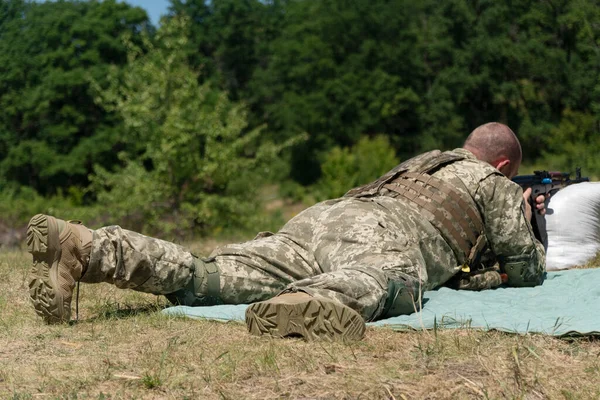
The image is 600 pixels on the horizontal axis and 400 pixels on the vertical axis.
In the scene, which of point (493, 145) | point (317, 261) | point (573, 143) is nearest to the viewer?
point (317, 261)

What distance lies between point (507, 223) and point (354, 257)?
4.32ft

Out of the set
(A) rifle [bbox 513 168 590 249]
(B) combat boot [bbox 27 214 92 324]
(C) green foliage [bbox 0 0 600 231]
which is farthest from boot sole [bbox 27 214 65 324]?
(C) green foliage [bbox 0 0 600 231]

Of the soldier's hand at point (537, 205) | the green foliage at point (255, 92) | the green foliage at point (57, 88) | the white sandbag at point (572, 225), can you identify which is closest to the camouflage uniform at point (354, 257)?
the soldier's hand at point (537, 205)

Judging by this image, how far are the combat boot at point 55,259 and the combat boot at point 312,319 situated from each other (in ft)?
3.65

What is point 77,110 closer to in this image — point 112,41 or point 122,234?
point 112,41

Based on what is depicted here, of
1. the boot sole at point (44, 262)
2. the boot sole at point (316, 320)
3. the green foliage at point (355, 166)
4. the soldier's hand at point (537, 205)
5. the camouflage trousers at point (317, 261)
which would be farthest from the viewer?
the green foliage at point (355, 166)

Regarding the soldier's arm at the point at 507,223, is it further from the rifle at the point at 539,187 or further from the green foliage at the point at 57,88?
the green foliage at the point at 57,88

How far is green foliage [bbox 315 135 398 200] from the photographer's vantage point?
43.7m

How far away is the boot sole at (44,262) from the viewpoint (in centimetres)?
454

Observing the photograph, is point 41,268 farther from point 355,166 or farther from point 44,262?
point 355,166

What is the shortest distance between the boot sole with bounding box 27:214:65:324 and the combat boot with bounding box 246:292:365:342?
1.20m

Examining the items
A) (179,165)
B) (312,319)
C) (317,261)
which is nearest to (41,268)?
(312,319)

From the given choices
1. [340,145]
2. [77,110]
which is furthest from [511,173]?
[340,145]

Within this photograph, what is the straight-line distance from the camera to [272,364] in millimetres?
3680
